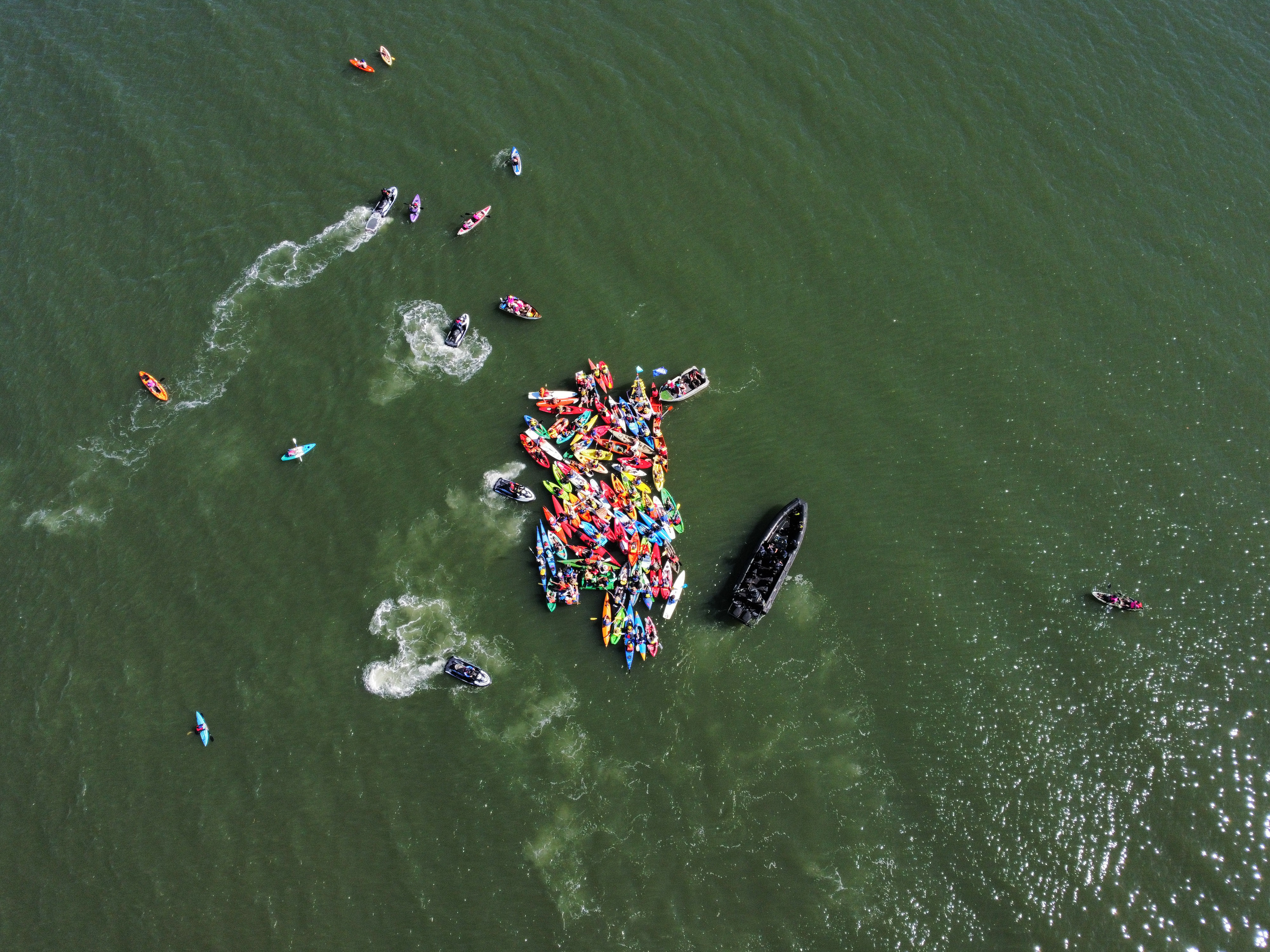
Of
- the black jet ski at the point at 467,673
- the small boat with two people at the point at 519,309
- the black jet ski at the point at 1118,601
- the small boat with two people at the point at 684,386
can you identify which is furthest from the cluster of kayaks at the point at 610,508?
the black jet ski at the point at 1118,601

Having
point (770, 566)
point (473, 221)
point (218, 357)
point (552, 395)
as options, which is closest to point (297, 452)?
point (218, 357)

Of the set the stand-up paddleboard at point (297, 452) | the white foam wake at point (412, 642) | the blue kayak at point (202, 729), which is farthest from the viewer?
the stand-up paddleboard at point (297, 452)


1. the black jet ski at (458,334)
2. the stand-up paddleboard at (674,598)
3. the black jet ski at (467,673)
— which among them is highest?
the black jet ski at (458,334)

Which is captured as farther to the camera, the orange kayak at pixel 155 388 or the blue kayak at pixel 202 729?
the orange kayak at pixel 155 388

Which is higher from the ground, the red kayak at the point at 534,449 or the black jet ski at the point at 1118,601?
the black jet ski at the point at 1118,601

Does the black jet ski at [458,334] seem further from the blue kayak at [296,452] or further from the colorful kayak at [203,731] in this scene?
the colorful kayak at [203,731]
